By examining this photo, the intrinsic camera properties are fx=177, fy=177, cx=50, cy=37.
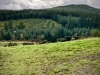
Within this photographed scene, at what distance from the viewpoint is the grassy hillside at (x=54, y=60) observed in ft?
88.3

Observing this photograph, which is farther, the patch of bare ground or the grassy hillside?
the grassy hillside

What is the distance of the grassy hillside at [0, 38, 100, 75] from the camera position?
88.3ft

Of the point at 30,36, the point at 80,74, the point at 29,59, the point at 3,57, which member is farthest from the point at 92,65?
the point at 30,36

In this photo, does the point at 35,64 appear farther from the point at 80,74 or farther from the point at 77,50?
the point at 77,50

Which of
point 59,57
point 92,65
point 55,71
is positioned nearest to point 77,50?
point 59,57

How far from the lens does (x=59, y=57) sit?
33094mm

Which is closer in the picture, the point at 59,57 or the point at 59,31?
the point at 59,57

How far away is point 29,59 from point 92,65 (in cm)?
1185

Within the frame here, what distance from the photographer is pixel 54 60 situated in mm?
31531

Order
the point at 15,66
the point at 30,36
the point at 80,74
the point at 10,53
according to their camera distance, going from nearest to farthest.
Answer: the point at 80,74
the point at 15,66
the point at 10,53
the point at 30,36

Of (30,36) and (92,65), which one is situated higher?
(92,65)

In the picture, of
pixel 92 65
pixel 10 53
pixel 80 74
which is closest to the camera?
pixel 80 74

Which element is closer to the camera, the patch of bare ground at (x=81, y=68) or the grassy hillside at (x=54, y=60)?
the patch of bare ground at (x=81, y=68)

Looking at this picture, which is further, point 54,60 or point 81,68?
Answer: point 54,60
